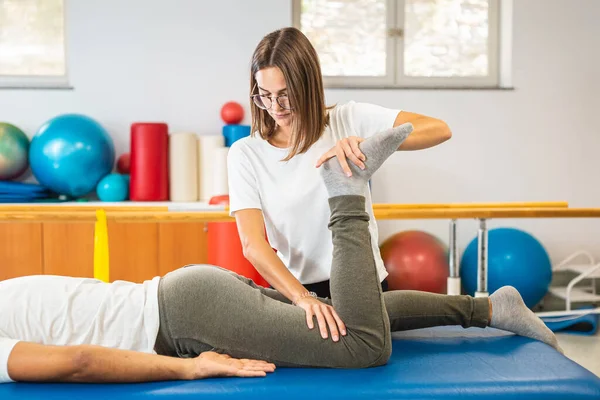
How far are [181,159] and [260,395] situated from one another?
3.04 metres

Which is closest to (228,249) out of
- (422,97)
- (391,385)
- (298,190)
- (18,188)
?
(18,188)

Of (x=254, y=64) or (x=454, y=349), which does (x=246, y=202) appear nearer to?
(x=254, y=64)

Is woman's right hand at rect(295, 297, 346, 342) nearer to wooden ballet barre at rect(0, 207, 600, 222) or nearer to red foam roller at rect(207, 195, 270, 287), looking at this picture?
wooden ballet barre at rect(0, 207, 600, 222)

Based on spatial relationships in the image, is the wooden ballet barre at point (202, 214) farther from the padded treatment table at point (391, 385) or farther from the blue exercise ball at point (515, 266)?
the padded treatment table at point (391, 385)

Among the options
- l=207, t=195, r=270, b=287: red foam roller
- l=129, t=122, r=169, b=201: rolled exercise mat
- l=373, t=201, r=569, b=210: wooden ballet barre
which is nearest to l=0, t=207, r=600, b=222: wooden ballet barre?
l=373, t=201, r=569, b=210: wooden ballet barre

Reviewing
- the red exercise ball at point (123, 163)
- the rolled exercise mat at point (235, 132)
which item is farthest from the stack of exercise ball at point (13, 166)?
the rolled exercise mat at point (235, 132)

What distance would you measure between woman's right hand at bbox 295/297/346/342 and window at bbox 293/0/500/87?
3251 mm

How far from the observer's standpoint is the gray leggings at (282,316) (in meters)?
1.75

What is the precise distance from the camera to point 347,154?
1.81 meters

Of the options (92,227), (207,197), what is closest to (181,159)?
(207,197)

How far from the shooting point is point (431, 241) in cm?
429

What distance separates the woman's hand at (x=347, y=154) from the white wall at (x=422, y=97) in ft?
9.77

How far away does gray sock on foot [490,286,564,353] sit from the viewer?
2.03 meters

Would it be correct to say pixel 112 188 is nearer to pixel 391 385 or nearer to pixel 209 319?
pixel 209 319
